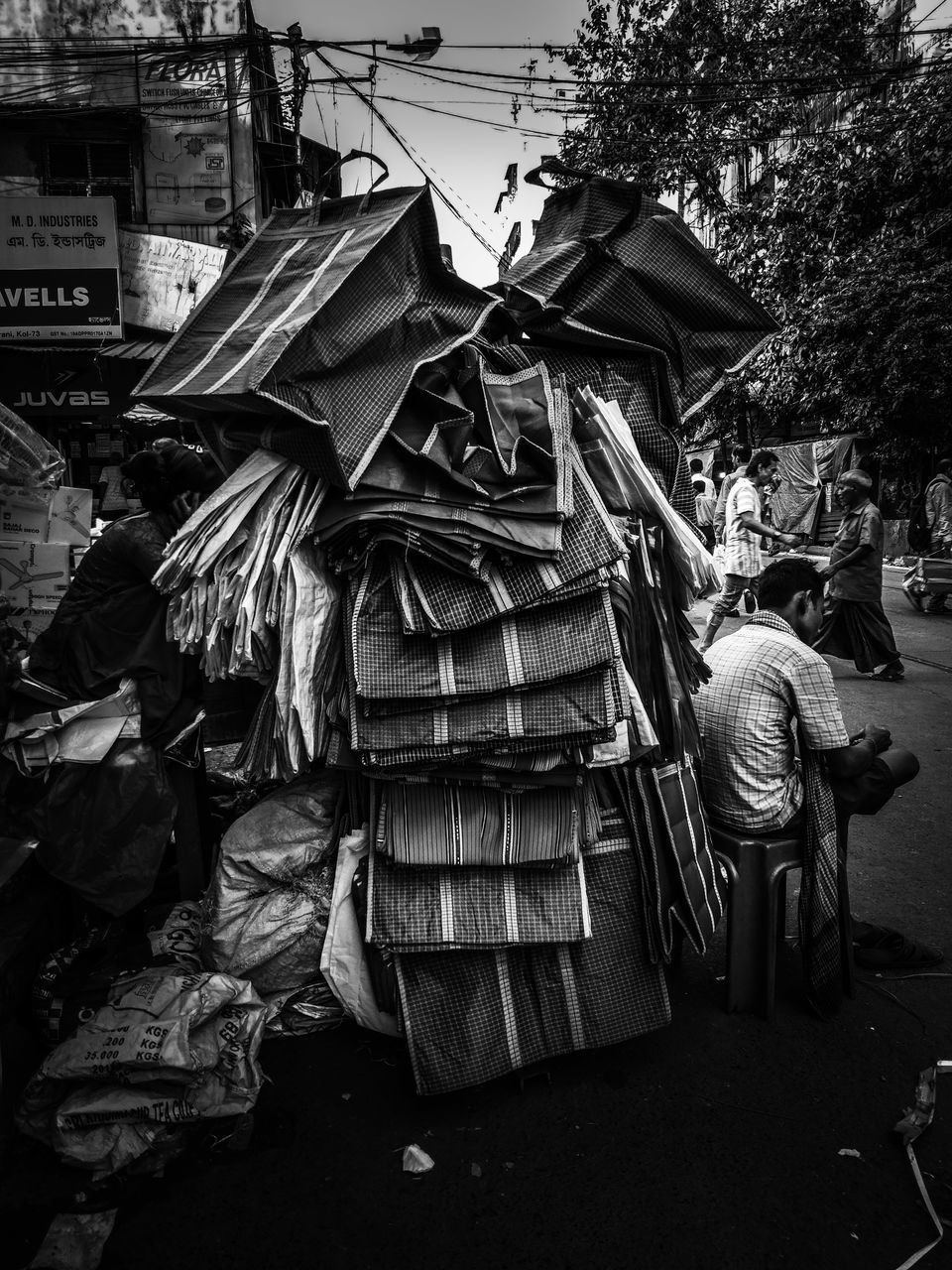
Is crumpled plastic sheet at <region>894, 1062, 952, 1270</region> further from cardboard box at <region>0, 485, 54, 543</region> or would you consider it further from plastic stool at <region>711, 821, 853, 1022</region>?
cardboard box at <region>0, 485, 54, 543</region>

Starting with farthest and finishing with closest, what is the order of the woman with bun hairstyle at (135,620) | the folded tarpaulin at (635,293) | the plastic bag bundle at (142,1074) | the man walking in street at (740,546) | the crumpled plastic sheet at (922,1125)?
the man walking in street at (740,546), the woman with bun hairstyle at (135,620), the folded tarpaulin at (635,293), the plastic bag bundle at (142,1074), the crumpled plastic sheet at (922,1125)

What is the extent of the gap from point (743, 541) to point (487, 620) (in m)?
6.44

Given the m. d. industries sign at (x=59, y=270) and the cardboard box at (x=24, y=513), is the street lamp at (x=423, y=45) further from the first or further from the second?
the cardboard box at (x=24, y=513)

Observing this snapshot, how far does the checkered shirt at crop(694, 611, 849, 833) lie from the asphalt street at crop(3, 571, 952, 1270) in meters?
0.63

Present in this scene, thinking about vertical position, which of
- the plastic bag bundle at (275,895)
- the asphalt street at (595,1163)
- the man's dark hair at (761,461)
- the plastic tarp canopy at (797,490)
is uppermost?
the plastic tarp canopy at (797,490)

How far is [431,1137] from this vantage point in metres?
2.22

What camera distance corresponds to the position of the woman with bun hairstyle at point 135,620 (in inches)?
109

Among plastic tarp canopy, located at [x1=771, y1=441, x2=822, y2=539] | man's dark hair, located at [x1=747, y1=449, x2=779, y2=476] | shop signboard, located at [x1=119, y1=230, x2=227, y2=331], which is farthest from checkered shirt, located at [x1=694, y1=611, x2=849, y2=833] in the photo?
plastic tarp canopy, located at [x1=771, y1=441, x2=822, y2=539]

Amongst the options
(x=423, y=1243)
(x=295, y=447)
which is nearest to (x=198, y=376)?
Answer: (x=295, y=447)

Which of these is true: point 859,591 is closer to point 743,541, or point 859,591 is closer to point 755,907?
point 743,541

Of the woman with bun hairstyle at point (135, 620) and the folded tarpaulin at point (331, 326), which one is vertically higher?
the folded tarpaulin at point (331, 326)

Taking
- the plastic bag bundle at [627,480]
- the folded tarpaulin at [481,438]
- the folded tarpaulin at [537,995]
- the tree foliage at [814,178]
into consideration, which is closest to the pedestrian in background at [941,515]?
the tree foliage at [814,178]

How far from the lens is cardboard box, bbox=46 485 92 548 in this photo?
369cm

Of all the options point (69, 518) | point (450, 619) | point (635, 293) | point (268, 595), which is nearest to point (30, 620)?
point (69, 518)
